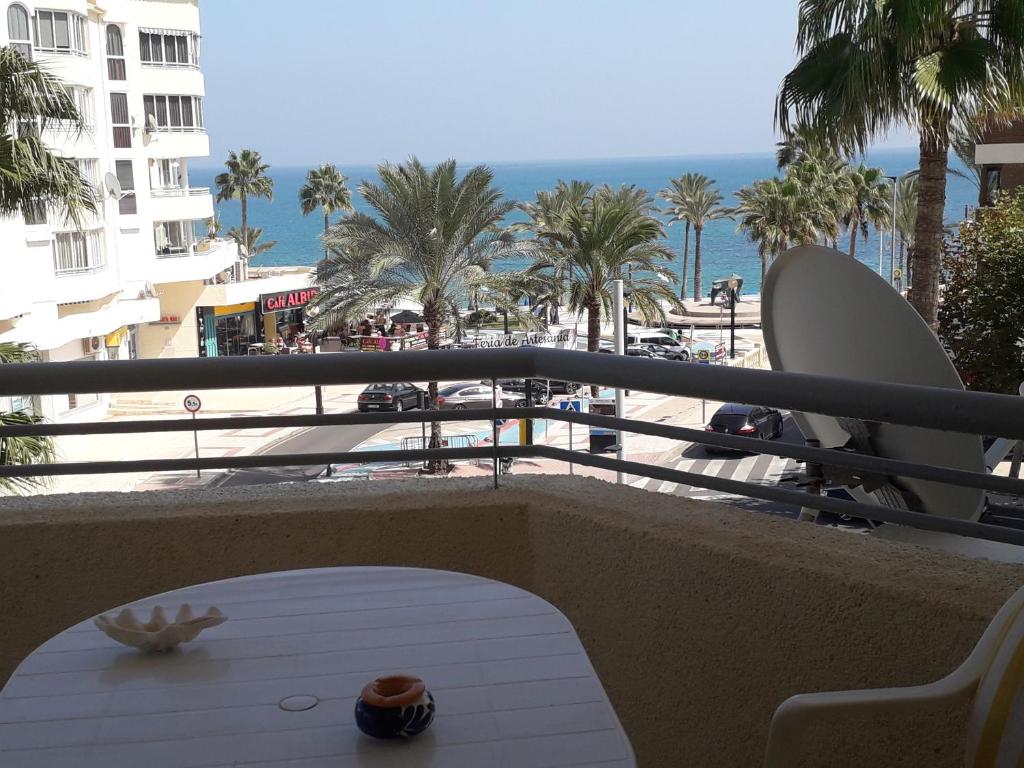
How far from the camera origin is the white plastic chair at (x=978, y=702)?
6.02 ft

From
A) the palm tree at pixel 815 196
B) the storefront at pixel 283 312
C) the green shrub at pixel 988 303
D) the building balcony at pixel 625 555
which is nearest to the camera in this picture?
the building balcony at pixel 625 555

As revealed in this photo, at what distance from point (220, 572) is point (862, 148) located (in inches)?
591

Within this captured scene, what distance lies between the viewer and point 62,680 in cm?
198

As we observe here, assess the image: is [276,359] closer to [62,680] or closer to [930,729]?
[62,680]

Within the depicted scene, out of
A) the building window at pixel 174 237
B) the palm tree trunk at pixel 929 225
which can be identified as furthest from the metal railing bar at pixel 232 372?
the building window at pixel 174 237

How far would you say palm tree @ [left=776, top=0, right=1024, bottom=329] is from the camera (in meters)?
15.1

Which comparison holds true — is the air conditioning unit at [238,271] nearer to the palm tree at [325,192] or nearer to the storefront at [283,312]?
the storefront at [283,312]

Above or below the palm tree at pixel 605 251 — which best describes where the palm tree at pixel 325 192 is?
above

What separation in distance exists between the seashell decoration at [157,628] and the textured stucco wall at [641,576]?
1.04m

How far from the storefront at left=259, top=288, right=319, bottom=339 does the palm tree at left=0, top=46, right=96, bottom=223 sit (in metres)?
36.2

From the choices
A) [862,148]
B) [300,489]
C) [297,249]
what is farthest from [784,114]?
[297,249]

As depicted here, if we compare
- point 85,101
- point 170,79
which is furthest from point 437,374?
point 170,79

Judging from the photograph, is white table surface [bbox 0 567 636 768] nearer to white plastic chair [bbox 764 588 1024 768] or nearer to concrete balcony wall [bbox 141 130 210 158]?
white plastic chair [bbox 764 588 1024 768]

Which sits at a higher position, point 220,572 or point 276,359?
point 276,359
